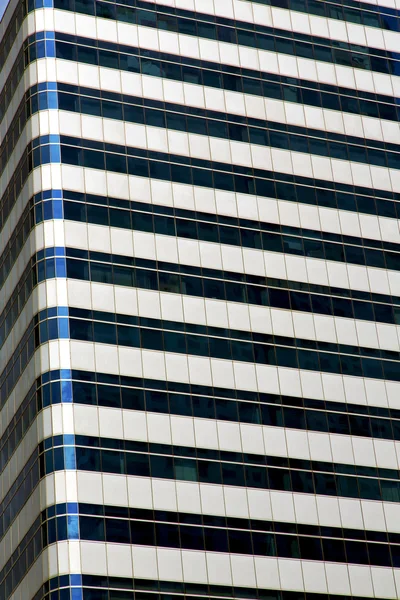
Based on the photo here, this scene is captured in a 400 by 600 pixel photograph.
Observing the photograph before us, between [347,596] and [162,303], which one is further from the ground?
[162,303]

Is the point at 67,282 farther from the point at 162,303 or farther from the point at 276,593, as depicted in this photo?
the point at 276,593

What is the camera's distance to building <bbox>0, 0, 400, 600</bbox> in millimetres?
83250

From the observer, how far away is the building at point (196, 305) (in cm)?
8325

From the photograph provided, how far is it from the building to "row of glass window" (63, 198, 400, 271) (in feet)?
0.50

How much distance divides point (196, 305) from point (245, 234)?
7.00 m

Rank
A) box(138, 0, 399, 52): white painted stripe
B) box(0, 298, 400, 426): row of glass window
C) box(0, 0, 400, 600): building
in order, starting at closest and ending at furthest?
box(0, 0, 400, 600): building < box(0, 298, 400, 426): row of glass window < box(138, 0, 399, 52): white painted stripe

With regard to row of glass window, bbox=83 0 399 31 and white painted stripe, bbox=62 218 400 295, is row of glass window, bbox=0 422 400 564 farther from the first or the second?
row of glass window, bbox=83 0 399 31

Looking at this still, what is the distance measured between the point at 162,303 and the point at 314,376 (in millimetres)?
11367

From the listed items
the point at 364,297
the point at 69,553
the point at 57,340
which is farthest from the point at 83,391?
the point at 364,297

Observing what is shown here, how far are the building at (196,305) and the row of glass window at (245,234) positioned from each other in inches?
5.9

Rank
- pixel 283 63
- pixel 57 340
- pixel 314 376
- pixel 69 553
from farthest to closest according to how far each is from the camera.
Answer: pixel 283 63 < pixel 314 376 < pixel 57 340 < pixel 69 553

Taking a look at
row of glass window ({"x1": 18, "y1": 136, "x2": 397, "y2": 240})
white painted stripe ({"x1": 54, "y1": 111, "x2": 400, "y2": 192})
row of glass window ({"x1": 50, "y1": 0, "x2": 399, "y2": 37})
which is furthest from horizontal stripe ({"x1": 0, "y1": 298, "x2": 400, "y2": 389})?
row of glass window ({"x1": 50, "y1": 0, "x2": 399, "y2": 37})

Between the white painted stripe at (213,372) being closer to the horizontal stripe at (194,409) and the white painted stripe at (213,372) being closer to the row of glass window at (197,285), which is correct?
the horizontal stripe at (194,409)

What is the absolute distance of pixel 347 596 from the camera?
8575cm
